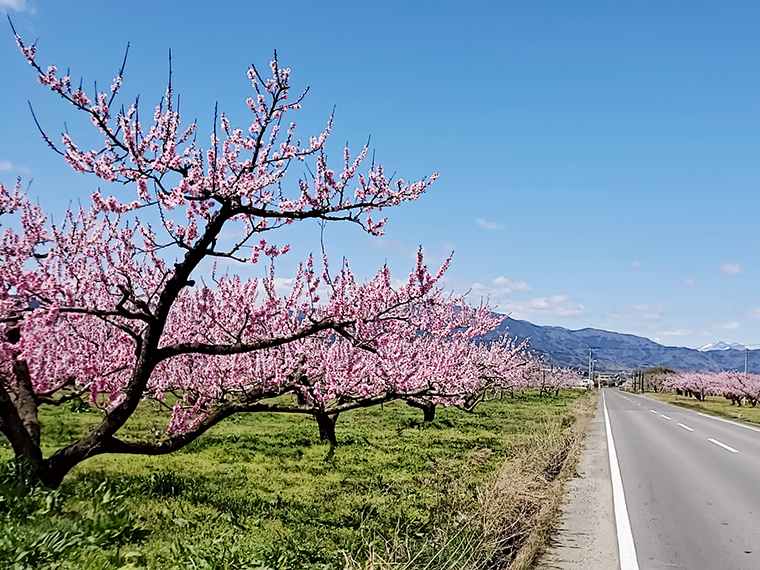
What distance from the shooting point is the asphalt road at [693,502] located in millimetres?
6824

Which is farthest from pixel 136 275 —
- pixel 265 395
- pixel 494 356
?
pixel 494 356

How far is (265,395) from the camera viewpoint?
8531 millimetres

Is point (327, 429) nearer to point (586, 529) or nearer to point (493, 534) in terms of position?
point (586, 529)

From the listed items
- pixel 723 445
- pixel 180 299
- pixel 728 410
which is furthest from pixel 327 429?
pixel 728 410

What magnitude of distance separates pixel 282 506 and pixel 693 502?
22.1 feet

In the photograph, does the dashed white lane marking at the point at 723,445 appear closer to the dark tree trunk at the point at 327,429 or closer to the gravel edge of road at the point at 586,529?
the gravel edge of road at the point at 586,529

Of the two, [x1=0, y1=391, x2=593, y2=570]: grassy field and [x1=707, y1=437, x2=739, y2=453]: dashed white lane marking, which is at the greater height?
[x1=707, y1=437, x2=739, y2=453]: dashed white lane marking

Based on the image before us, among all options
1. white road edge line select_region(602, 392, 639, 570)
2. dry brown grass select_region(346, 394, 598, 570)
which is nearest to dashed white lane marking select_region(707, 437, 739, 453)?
white road edge line select_region(602, 392, 639, 570)

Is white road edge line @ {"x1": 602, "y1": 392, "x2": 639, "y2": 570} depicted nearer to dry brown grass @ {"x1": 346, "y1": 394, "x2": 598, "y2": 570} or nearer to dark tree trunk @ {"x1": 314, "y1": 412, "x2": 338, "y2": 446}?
dry brown grass @ {"x1": 346, "y1": 394, "x2": 598, "y2": 570}

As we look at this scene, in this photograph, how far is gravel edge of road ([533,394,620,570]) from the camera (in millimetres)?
6594

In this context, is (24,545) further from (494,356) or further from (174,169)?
(494,356)

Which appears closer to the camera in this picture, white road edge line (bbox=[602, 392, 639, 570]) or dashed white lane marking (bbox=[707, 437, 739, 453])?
white road edge line (bbox=[602, 392, 639, 570])

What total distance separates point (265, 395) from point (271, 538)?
2.09 metres

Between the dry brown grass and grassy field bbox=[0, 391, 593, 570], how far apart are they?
3 centimetres
